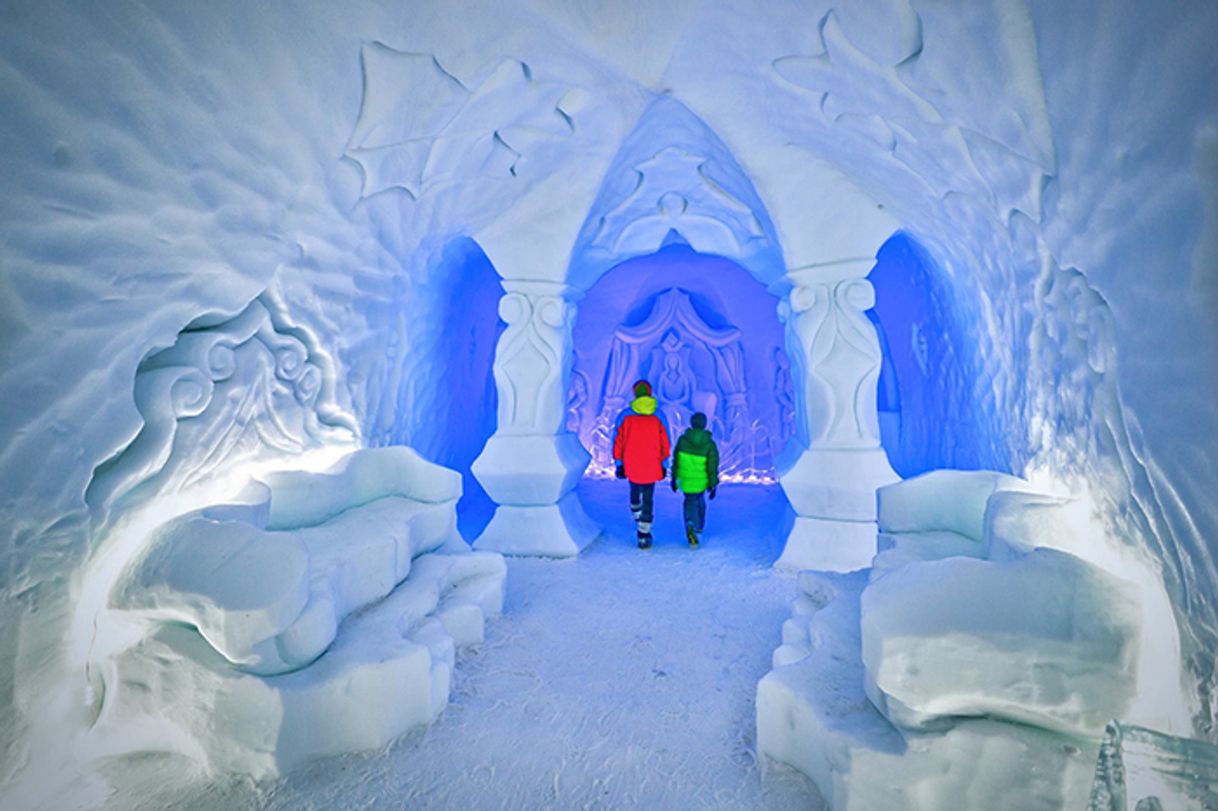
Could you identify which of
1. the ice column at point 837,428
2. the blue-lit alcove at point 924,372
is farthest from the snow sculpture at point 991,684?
the ice column at point 837,428

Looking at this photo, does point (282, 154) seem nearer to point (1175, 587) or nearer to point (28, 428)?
point (28, 428)

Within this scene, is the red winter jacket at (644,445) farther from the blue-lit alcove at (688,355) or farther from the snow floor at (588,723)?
the blue-lit alcove at (688,355)

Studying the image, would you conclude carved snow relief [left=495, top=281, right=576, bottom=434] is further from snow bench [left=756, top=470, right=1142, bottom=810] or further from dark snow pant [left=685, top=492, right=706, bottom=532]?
snow bench [left=756, top=470, right=1142, bottom=810]

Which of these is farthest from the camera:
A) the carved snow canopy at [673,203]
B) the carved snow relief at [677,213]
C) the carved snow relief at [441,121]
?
the carved snow relief at [677,213]

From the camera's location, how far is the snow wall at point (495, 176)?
1.19m

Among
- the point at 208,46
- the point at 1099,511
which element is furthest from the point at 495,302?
the point at 1099,511

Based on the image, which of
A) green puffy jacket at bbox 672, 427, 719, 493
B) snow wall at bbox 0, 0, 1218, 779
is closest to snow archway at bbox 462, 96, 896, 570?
snow wall at bbox 0, 0, 1218, 779

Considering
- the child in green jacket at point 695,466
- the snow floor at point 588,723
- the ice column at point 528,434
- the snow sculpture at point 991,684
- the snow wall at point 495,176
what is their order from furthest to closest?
the child in green jacket at point 695,466
the ice column at point 528,434
the snow floor at point 588,723
the snow sculpture at point 991,684
the snow wall at point 495,176

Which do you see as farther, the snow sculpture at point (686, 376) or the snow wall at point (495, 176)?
the snow sculpture at point (686, 376)

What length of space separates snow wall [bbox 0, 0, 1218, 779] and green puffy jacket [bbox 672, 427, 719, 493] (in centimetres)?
168

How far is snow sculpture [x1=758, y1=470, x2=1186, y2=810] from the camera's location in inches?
52.0

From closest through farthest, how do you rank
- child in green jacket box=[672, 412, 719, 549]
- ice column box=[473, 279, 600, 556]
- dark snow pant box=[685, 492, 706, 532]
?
ice column box=[473, 279, 600, 556], child in green jacket box=[672, 412, 719, 549], dark snow pant box=[685, 492, 706, 532]

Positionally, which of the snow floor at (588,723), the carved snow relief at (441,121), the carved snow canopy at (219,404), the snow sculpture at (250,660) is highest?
the carved snow relief at (441,121)

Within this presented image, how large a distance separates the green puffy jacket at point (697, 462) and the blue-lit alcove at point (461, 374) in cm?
189
